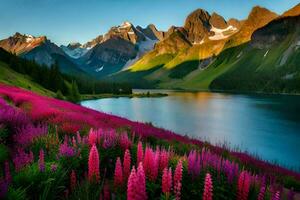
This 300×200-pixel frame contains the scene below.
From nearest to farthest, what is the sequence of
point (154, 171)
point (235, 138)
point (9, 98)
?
point (154, 171), point (9, 98), point (235, 138)

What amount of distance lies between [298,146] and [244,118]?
30.8m

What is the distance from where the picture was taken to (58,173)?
6055 mm

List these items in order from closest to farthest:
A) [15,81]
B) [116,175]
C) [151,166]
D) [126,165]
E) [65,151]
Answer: [116,175], [151,166], [126,165], [65,151], [15,81]

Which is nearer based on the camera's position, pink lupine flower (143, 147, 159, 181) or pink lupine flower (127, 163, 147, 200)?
pink lupine flower (127, 163, 147, 200)

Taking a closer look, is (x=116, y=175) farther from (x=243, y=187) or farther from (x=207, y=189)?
(x=243, y=187)

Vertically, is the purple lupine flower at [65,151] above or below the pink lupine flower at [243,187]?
above

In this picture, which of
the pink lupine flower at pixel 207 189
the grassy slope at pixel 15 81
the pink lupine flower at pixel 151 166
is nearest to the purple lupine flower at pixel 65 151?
the pink lupine flower at pixel 151 166

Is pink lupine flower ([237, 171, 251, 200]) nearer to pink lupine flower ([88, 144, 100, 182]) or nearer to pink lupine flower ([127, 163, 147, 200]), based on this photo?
pink lupine flower ([127, 163, 147, 200])

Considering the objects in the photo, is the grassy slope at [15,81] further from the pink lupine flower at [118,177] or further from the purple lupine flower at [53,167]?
the pink lupine flower at [118,177]

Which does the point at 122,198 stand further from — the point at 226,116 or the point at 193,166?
the point at 226,116

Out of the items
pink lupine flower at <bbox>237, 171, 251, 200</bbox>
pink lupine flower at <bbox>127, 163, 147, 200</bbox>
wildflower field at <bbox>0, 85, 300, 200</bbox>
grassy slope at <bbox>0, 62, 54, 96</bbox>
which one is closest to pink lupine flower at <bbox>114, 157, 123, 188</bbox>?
wildflower field at <bbox>0, 85, 300, 200</bbox>

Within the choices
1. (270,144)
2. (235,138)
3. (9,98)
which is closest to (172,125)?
(235,138)

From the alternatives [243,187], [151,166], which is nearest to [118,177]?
[151,166]

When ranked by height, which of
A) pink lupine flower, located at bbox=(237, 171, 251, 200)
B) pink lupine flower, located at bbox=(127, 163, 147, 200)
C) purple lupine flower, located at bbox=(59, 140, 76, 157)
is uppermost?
pink lupine flower, located at bbox=(127, 163, 147, 200)
